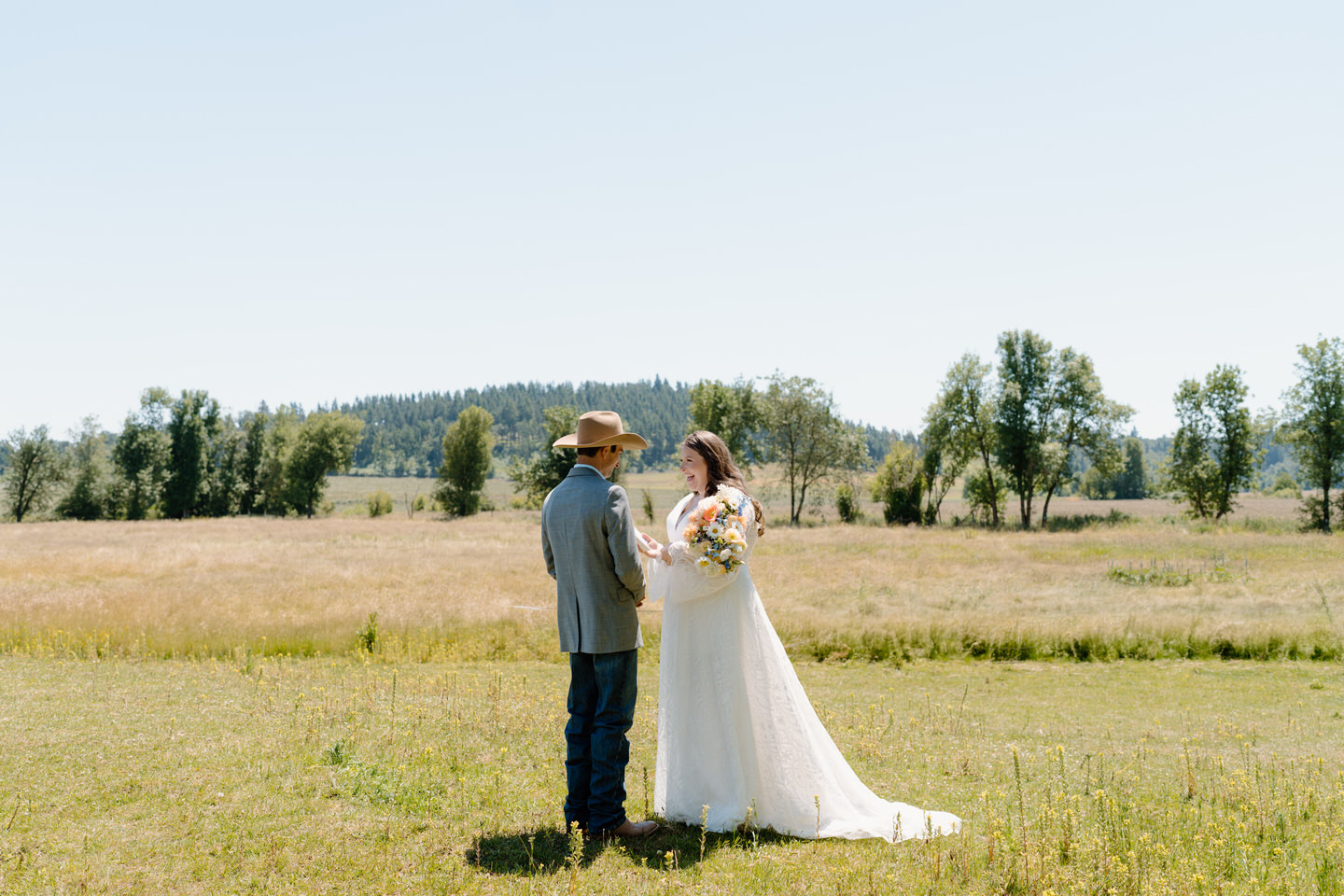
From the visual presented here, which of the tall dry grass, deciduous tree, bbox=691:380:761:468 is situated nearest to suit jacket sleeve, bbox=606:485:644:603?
the tall dry grass

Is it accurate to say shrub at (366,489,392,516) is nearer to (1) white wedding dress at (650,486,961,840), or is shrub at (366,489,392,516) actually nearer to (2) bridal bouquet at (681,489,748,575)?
(1) white wedding dress at (650,486,961,840)

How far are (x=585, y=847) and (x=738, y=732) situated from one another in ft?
4.34

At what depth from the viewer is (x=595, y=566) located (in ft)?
18.0

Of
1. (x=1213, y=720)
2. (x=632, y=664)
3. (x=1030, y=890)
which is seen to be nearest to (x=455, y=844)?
(x=632, y=664)

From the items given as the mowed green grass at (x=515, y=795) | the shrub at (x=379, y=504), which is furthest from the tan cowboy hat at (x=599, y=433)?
the shrub at (x=379, y=504)

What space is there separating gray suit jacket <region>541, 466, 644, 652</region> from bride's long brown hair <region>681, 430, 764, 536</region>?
0.76 meters

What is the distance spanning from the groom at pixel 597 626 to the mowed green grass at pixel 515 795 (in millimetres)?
330

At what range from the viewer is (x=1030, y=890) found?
4.59m

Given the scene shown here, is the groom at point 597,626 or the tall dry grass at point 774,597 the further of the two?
the tall dry grass at point 774,597

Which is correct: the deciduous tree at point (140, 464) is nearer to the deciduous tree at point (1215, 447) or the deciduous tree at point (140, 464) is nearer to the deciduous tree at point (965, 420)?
the deciduous tree at point (965, 420)

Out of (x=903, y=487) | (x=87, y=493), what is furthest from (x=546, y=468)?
(x=87, y=493)

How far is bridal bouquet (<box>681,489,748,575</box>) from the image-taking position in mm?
5590

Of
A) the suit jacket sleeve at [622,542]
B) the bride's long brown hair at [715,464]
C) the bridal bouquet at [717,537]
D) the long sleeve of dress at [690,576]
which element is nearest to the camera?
the suit jacket sleeve at [622,542]

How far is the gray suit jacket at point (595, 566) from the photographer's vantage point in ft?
17.7
